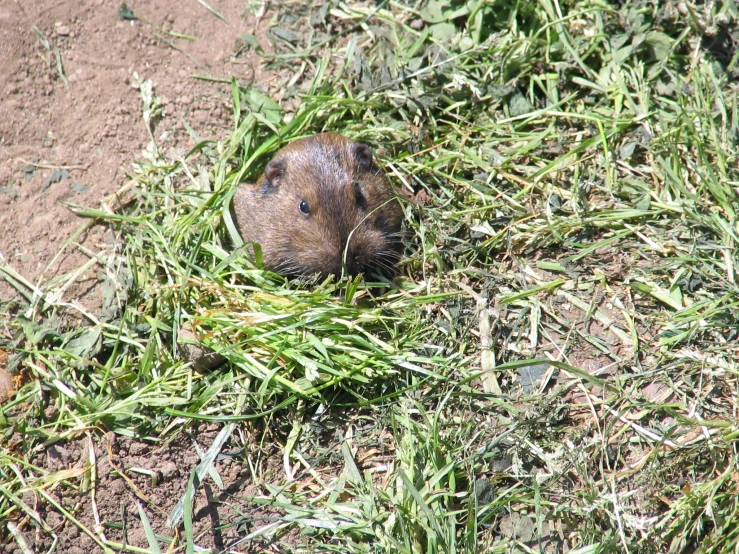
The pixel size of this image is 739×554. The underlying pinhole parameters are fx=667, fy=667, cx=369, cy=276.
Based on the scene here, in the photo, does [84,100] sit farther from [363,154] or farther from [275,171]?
[363,154]

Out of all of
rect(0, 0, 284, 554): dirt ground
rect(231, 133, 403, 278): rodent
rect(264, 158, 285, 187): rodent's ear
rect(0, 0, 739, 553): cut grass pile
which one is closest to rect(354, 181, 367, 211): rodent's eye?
rect(231, 133, 403, 278): rodent

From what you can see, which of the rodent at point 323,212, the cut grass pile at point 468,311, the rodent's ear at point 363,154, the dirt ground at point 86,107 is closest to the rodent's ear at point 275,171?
the rodent at point 323,212

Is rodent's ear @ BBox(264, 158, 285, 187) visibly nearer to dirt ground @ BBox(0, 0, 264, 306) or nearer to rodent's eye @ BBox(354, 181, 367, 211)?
rodent's eye @ BBox(354, 181, 367, 211)

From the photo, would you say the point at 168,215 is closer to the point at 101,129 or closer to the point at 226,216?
the point at 226,216

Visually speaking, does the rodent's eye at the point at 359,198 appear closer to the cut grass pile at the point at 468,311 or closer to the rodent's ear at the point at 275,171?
the cut grass pile at the point at 468,311

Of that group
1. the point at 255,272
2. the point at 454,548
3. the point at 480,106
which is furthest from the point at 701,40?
the point at 454,548

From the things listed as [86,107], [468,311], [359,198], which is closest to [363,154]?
[359,198]
